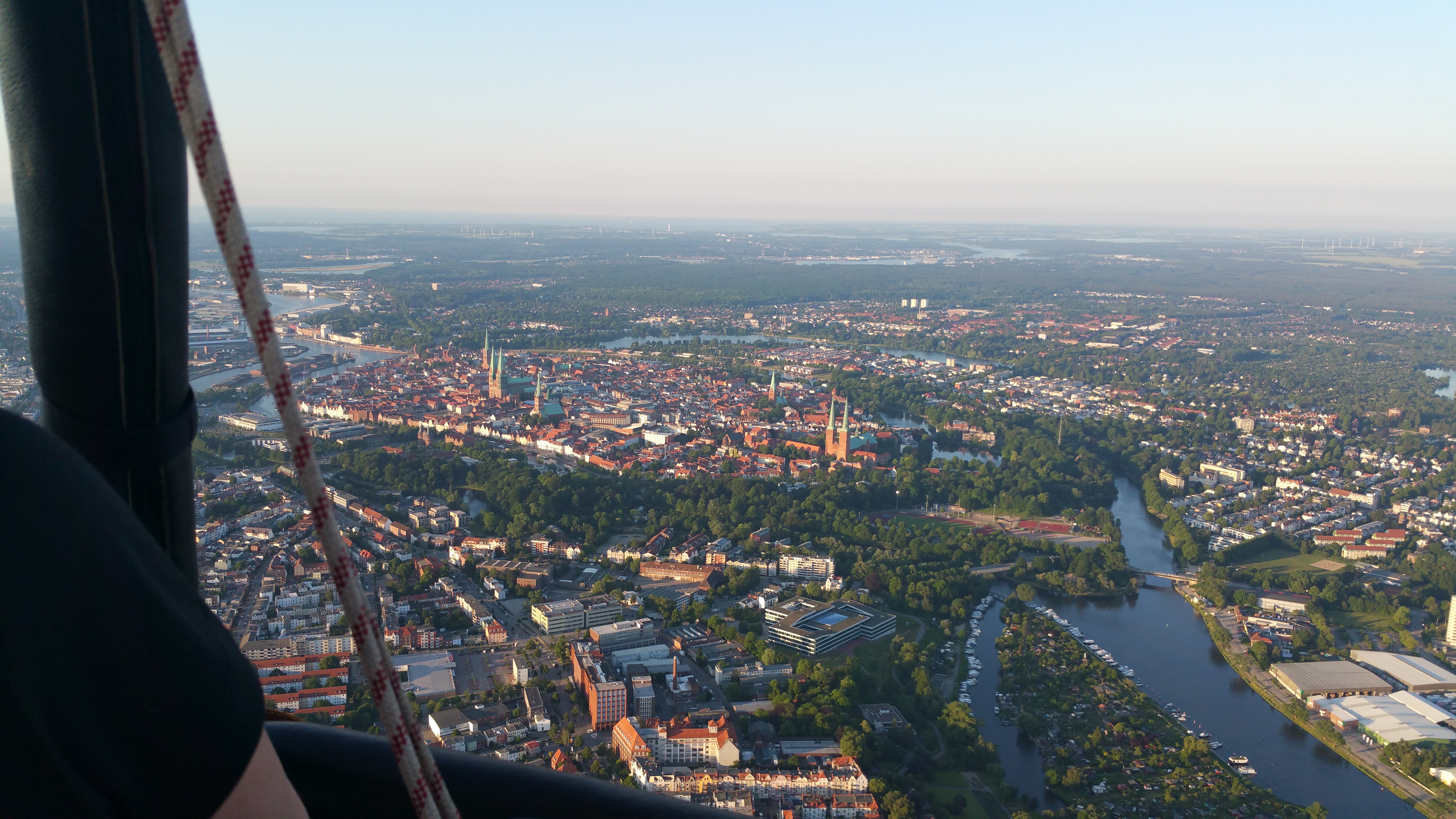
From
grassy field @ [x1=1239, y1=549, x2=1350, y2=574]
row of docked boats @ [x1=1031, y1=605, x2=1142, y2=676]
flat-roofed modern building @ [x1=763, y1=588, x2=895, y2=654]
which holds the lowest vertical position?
grassy field @ [x1=1239, y1=549, x2=1350, y2=574]

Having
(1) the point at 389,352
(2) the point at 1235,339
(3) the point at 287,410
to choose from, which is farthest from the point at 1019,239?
(3) the point at 287,410

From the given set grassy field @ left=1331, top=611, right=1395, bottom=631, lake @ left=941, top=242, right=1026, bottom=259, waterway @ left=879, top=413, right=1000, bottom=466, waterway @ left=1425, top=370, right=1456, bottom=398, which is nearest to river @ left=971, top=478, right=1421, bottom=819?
grassy field @ left=1331, top=611, right=1395, bottom=631

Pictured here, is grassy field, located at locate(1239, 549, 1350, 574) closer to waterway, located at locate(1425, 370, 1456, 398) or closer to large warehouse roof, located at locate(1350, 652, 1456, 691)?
large warehouse roof, located at locate(1350, 652, 1456, 691)

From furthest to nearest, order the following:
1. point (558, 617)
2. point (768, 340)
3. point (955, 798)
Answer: point (768, 340) → point (558, 617) → point (955, 798)

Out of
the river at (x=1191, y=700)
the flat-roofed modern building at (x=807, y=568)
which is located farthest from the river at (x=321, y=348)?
the river at (x=1191, y=700)

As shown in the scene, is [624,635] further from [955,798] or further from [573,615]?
[955,798]

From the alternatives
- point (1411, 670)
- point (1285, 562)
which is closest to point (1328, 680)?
point (1411, 670)

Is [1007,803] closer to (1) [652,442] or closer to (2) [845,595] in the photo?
(2) [845,595]
